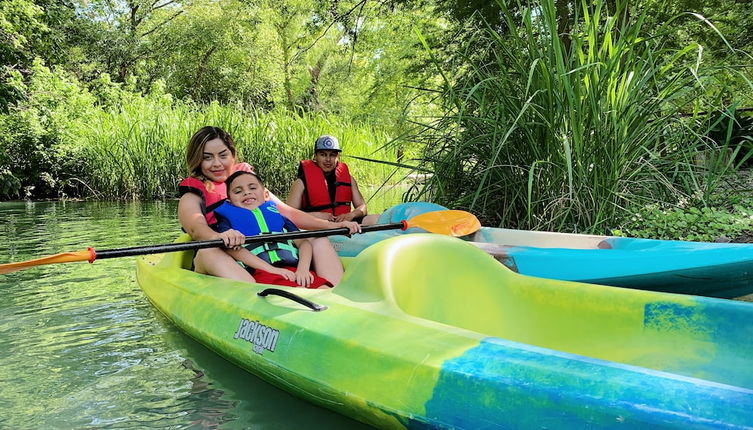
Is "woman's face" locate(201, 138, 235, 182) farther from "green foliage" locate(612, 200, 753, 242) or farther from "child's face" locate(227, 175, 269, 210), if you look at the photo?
"green foliage" locate(612, 200, 753, 242)

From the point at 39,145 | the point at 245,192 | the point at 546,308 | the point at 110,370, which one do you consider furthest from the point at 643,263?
the point at 39,145

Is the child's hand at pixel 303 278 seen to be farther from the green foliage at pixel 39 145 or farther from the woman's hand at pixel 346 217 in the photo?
the green foliage at pixel 39 145

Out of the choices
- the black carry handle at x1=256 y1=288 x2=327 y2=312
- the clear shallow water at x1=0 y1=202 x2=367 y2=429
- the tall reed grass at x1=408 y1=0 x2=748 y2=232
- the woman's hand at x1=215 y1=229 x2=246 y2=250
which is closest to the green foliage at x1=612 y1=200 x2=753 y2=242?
the tall reed grass at x1=408 y1=0 x2=748 y2=232

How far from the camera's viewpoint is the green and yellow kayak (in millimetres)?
1457

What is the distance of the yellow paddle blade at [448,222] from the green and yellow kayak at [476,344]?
1.38 meters

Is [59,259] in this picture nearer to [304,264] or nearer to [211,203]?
[211,203]

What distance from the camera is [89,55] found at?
21438mm

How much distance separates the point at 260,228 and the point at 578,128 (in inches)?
85.0

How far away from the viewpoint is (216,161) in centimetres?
363

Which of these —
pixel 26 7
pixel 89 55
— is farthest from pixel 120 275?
pixel 89 55

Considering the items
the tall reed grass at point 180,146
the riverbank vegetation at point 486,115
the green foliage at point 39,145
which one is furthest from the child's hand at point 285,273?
the green foliage at point 39,145

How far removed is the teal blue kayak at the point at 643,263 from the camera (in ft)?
10.5

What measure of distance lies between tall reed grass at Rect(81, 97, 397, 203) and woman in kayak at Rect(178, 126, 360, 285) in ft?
23.2

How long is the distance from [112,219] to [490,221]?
5319 millimetres
